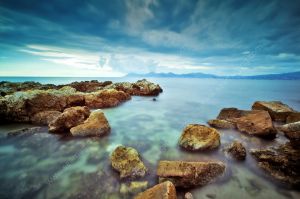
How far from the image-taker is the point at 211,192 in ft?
16.9

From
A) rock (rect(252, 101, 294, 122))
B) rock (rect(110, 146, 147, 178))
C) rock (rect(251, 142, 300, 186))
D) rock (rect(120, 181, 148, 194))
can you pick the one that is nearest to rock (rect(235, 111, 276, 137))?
rock (rect(251, 142, 300, 186))

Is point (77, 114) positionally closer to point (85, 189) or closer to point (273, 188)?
point (85, 189)

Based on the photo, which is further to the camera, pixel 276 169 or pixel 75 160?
pixel 75 160

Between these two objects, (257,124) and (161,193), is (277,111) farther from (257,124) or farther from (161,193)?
(161,193)

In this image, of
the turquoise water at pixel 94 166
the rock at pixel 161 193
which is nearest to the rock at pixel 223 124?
the turquoise water at pixel 94 166

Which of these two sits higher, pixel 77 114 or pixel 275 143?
pixel 77 114

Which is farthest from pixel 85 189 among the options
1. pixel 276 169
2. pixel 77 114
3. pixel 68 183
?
pixel 276 169

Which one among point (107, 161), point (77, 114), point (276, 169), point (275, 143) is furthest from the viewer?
point (77, 114)

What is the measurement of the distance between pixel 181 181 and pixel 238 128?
7.29 m

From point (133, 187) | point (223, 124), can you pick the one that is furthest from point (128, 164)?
point (223, 124)

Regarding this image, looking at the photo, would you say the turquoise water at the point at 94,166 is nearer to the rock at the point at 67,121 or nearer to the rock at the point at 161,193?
the rock at the point at 67,121

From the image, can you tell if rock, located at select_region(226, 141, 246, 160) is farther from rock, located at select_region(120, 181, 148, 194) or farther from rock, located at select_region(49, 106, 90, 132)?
rock, located at select_region(49, 106, 90, 132)

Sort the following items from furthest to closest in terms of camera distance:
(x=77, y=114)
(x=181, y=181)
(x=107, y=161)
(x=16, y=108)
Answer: (x=16, y=108) < (x=77, y=114) < (x=107, y=161) < (x=181, y=181)

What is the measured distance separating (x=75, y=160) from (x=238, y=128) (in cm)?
937
